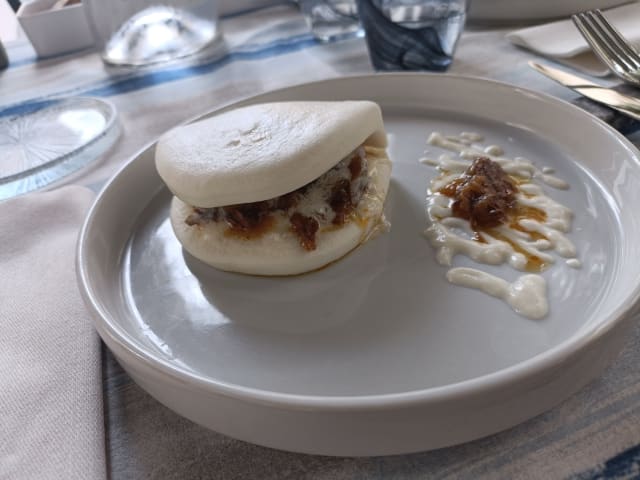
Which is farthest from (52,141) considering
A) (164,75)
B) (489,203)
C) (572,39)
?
(572,39)

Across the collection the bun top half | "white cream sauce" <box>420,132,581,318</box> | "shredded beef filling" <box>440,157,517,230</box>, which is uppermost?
the bun top half

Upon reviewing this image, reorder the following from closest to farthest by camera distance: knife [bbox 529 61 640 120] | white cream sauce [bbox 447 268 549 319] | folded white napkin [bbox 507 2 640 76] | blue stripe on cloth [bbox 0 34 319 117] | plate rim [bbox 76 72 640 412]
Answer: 1. plate rim [bbox 76 72 640 412]
2. white cream sauce [bbox 447 268 549 319]
3. knife [bbox 529 61 640 120]
4. folded white napkin [bbox 507 2 640 76]
5. blue stripe on cloth [bbox 0 34 319 117]

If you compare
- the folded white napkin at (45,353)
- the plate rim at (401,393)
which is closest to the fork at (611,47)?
the plate rim at (401,393)

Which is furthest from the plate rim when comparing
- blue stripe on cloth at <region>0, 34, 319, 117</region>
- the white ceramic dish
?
blue stripe on cloth at <region>0, 34, 319, 117</region>

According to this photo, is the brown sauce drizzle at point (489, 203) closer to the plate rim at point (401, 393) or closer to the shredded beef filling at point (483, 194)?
the shredded beef filling at point (483, 194)

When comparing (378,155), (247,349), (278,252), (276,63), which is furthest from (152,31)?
(247,349)

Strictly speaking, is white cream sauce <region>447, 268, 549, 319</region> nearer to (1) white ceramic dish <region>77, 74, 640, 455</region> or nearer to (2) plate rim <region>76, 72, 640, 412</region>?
(1) white ceramic dish <region>77, 74, 640, 455</region>
